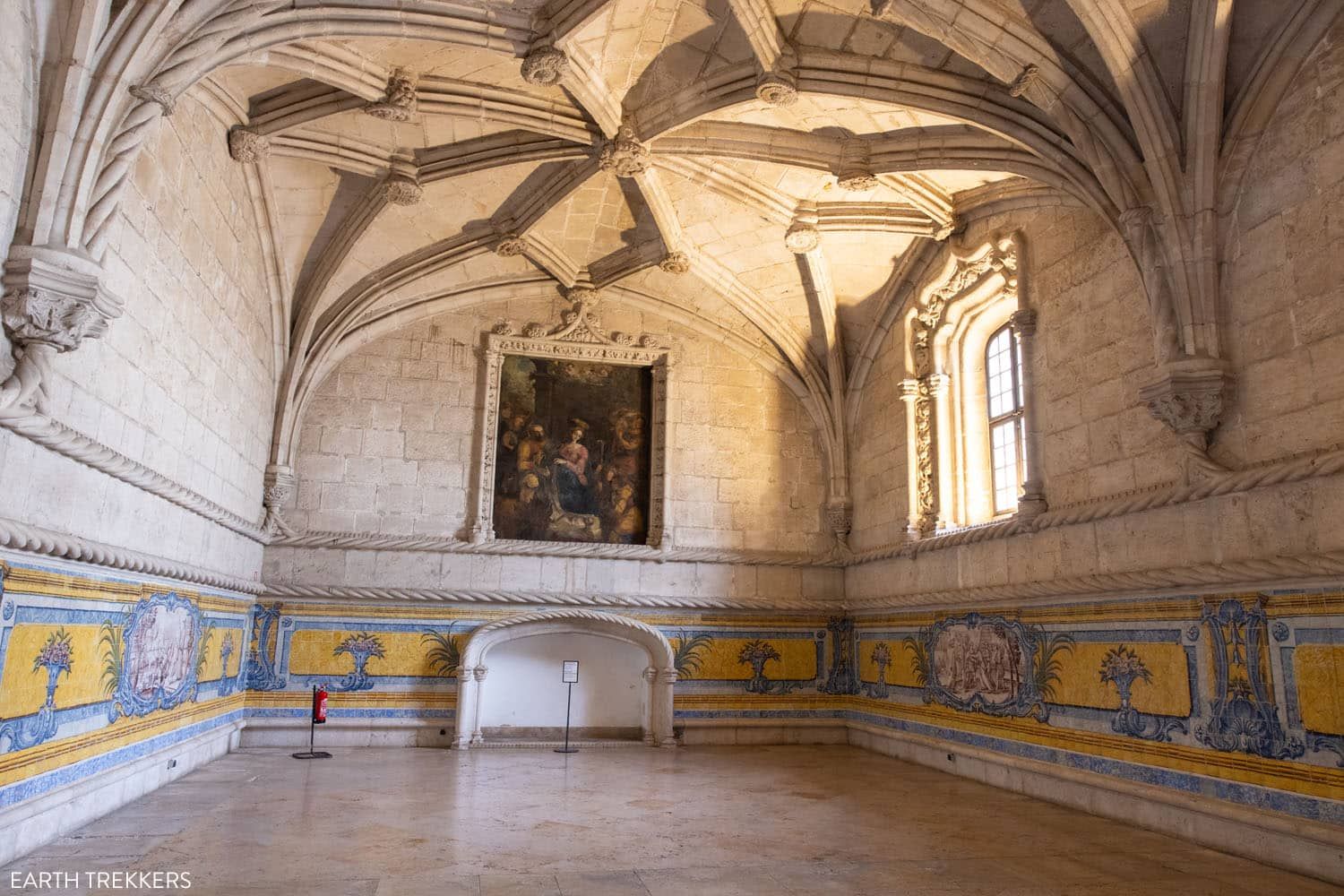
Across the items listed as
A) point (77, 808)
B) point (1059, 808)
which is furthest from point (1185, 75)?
point (77, 808)

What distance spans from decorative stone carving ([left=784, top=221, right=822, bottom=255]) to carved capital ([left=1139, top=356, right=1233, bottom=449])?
4670 mm

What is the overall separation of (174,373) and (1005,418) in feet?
24.8

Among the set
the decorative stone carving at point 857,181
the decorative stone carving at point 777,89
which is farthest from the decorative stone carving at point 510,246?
the decorative stone carving at point 777,89

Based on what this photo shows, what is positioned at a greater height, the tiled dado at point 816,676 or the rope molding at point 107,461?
the rope molding at point 107,461

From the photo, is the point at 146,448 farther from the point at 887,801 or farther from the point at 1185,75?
the point at 1185,75

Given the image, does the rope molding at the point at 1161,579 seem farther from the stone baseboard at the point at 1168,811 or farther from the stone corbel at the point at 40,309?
the stone corbel at the point at 40,309

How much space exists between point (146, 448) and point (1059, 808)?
24.5ft

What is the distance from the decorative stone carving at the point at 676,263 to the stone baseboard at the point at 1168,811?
5931 mm

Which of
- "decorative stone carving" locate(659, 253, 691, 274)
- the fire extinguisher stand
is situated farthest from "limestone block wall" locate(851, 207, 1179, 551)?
the fire extinguisher stand

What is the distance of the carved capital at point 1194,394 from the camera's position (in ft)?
20.7

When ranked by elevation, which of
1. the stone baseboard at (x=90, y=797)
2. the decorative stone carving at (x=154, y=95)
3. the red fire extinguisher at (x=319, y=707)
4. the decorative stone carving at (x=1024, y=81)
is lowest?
the stone baseboard at (x=90, y=797)

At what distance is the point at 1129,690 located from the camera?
7094 mm

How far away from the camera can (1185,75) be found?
640cm

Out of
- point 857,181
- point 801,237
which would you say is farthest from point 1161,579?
point 801,237
